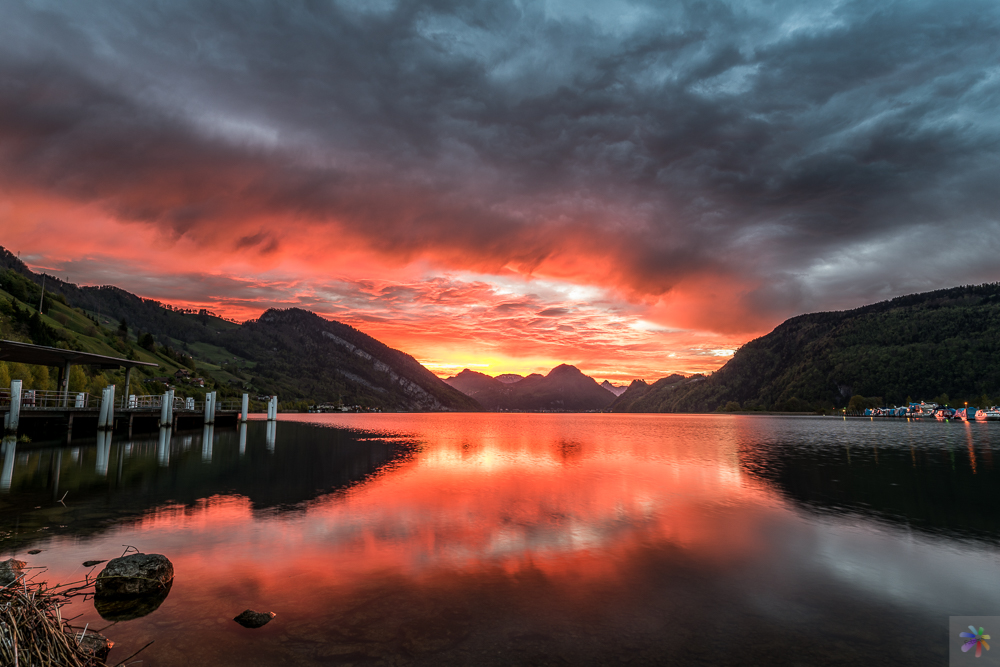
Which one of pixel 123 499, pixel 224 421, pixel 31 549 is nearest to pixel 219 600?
pixel 31 549

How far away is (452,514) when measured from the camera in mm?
21422

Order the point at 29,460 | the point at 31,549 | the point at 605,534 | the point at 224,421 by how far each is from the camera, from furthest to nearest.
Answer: the point at 224,421
the point at 29,460
the point at 605,534
the point at 31,549

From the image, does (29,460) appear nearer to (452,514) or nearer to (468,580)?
(452,514)

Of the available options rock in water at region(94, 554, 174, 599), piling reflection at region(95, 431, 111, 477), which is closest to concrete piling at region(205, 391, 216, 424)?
piling reflection at region(95, 431, 111, 477)

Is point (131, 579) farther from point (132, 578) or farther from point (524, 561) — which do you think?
point (524, 561)

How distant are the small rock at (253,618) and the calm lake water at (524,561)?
0.19 m

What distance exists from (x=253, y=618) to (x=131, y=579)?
3.86 metres

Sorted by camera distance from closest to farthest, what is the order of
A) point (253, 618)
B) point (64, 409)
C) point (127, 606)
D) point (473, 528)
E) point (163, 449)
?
point (253, 618) → point (127, 606) → point (473, 528) → point (163, 449) → point (64, 409)

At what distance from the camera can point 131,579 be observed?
11.5m

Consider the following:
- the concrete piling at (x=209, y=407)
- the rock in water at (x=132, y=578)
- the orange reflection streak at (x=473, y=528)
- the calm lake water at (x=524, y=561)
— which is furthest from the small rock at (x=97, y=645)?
the concrete piling at (x=209, y=407)

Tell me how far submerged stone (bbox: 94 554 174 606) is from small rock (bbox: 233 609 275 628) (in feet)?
9.85

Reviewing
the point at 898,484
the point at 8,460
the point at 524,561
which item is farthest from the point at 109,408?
the point at 898,484

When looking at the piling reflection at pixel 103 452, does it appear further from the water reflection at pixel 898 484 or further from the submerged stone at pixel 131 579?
the water reflection at pixel 898 484

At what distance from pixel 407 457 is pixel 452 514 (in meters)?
24.7
